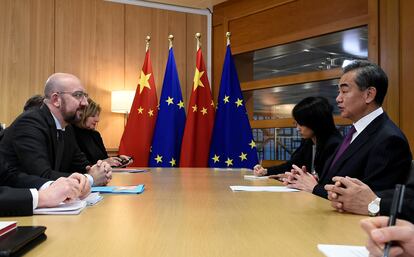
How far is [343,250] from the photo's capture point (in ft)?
2.95

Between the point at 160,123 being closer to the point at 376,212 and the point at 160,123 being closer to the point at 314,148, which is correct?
the point at 314,148

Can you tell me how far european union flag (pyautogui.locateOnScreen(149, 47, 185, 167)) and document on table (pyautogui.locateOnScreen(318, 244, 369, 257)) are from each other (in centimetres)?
401

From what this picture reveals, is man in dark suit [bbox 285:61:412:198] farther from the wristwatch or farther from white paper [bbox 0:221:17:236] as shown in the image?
white paper [bbox 0:221:17:236]

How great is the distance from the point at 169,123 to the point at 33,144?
296 cm

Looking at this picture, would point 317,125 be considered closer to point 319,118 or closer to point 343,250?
point 319,118

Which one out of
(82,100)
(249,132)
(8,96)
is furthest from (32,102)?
(249,132)

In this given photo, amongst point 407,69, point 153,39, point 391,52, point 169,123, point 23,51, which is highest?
point 153,39

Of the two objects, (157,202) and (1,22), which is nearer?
(157,202)

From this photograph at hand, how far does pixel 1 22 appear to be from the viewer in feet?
15.3

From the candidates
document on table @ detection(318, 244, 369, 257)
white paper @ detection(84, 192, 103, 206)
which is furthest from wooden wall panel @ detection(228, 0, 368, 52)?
document on table @ detection(318, 244, 369, 257)

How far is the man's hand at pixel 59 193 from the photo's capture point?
138 cm

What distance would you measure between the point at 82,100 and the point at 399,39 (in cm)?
284

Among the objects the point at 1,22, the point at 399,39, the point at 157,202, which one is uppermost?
the point at 1,22

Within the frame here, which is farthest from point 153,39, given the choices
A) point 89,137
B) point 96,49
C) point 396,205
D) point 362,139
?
point 396,205
